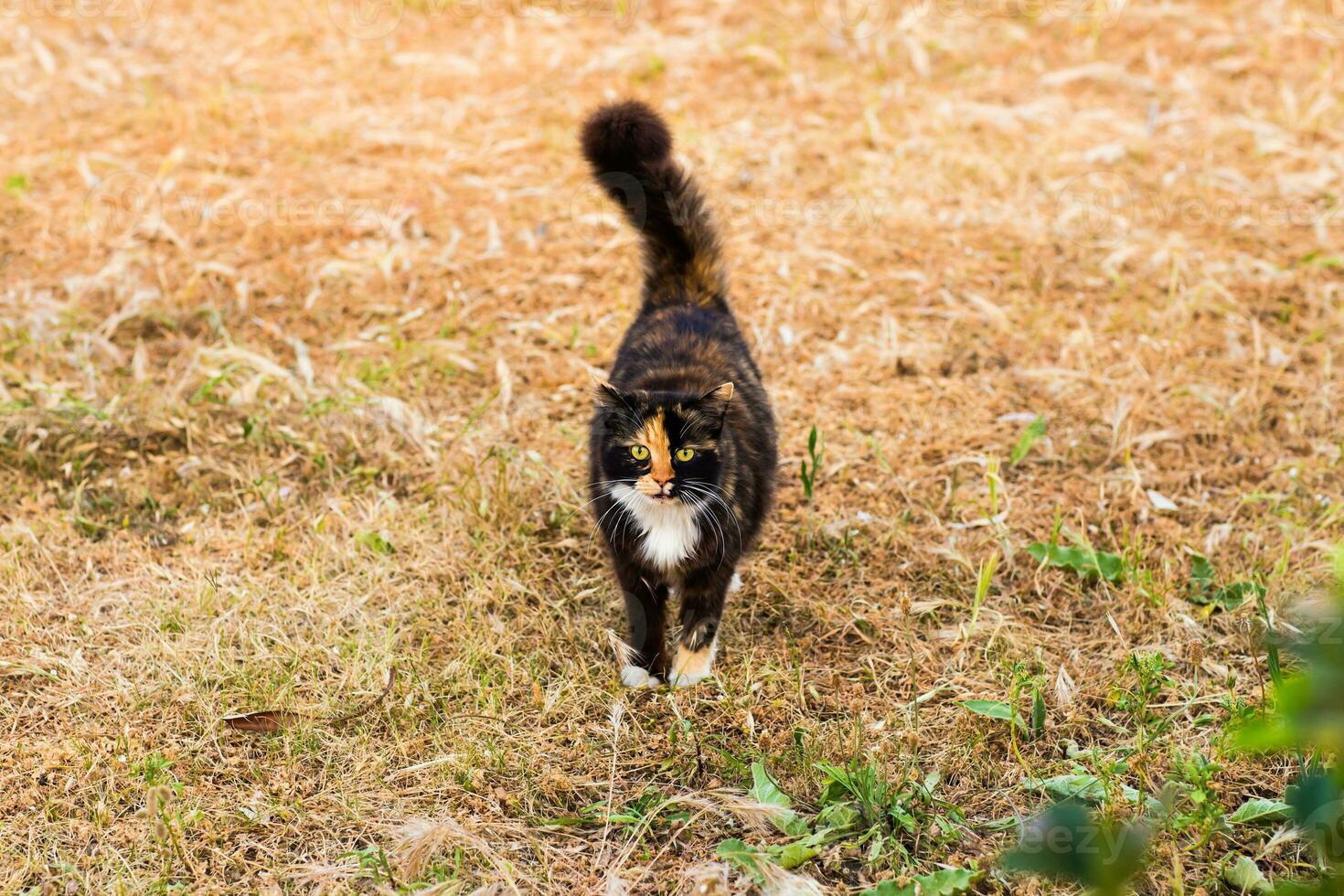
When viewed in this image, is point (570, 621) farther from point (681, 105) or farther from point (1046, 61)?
point (1046, 61)

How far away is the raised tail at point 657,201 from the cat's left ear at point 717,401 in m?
0.88

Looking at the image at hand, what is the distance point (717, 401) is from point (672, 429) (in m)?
0.16

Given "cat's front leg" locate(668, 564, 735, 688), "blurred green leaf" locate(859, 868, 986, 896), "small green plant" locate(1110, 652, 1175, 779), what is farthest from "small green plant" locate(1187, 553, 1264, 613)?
"cat's front leg" locate(668, 564, 735, 688)

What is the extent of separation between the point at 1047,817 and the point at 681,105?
6.32 m

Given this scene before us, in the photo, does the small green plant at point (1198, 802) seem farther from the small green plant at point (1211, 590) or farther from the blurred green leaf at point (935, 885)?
the small green plant at point (1211, 590)

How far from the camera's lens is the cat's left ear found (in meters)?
3.12

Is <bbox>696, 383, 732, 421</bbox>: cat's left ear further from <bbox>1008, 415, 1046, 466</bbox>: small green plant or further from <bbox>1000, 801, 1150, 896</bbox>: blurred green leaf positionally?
<bbox>1000, 801, 1150, 896</bbox>: blurred green leaf

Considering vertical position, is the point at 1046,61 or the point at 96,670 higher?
the point at 1046,61

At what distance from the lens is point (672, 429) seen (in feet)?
10.3

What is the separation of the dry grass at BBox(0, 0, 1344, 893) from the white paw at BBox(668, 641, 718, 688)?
10cm

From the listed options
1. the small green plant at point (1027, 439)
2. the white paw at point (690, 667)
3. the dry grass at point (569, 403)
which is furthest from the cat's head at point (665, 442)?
the small green plant at point (1027, 439)

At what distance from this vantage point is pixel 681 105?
22.3 feet

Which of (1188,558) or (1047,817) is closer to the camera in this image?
(1047,817)

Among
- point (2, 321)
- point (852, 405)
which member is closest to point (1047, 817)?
point (852, 405)
